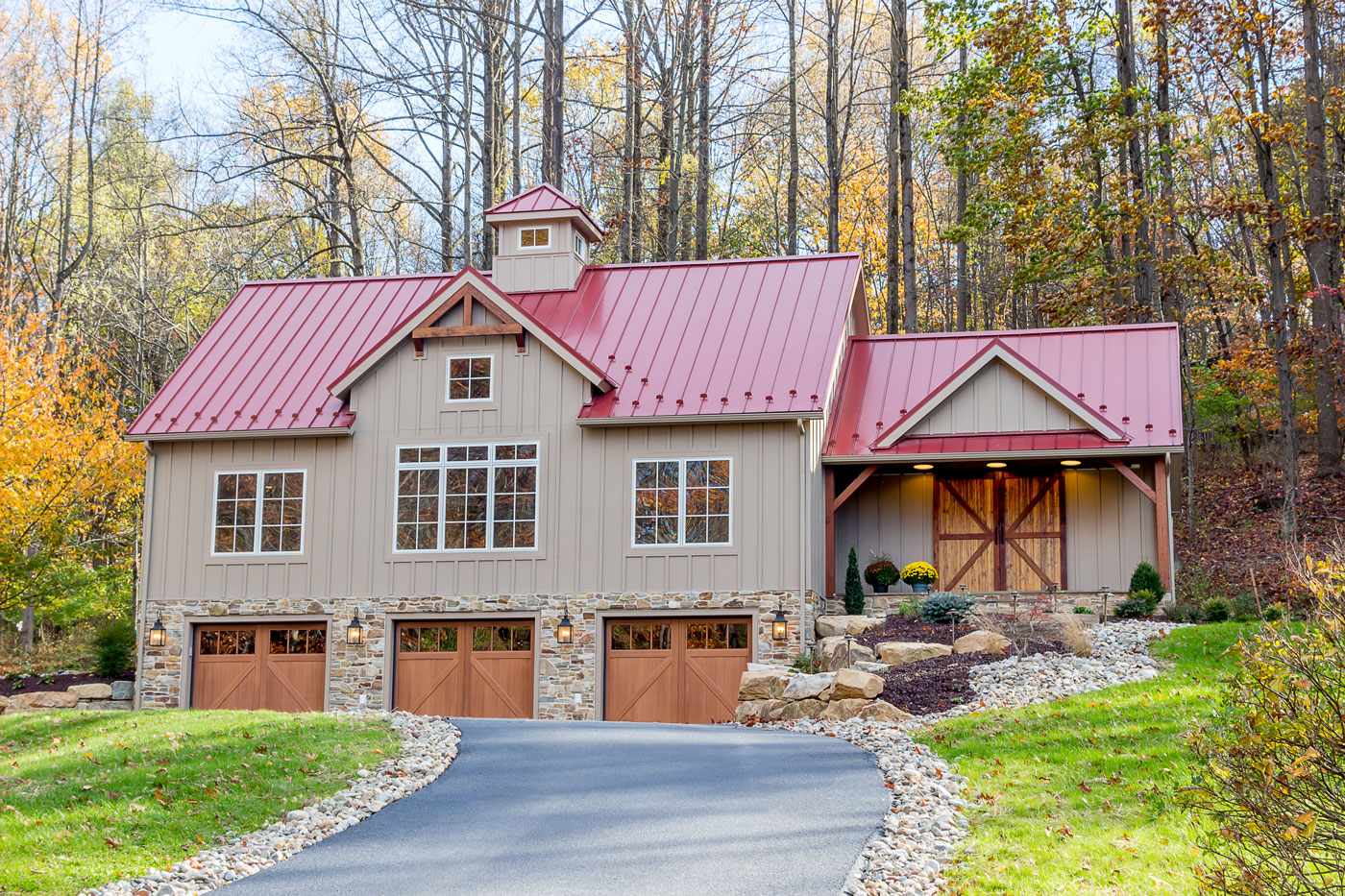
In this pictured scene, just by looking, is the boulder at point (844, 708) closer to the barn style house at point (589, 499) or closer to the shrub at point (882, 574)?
the barn style house at point (589, 499)

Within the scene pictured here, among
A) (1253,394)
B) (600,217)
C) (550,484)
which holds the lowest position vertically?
(550,484)

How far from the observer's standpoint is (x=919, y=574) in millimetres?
20125

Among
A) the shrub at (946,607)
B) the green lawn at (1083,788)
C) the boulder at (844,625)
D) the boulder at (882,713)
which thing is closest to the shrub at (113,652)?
the boulder at (844,625)

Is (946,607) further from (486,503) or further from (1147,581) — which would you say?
(486,503)

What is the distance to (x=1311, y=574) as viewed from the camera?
6047 mm

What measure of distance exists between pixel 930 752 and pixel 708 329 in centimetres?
1069

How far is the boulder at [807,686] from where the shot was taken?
48.4ft

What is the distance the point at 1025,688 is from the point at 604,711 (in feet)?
22.2

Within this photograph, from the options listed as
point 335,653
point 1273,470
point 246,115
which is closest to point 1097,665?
point 335,653

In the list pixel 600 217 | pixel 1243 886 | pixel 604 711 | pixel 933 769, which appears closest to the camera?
pixel 1243 886

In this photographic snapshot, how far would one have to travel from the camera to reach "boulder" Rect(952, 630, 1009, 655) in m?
16.1

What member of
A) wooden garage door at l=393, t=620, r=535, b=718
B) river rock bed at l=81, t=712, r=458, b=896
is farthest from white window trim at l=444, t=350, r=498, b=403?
river rock bed at l=81, t=712, r=458, b=896

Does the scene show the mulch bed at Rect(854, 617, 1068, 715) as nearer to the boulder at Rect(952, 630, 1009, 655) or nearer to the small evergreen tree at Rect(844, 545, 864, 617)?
the boulder at Rect(952, 630, 1009, 655)

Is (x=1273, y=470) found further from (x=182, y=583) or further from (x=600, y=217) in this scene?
(x=182, y=583)
